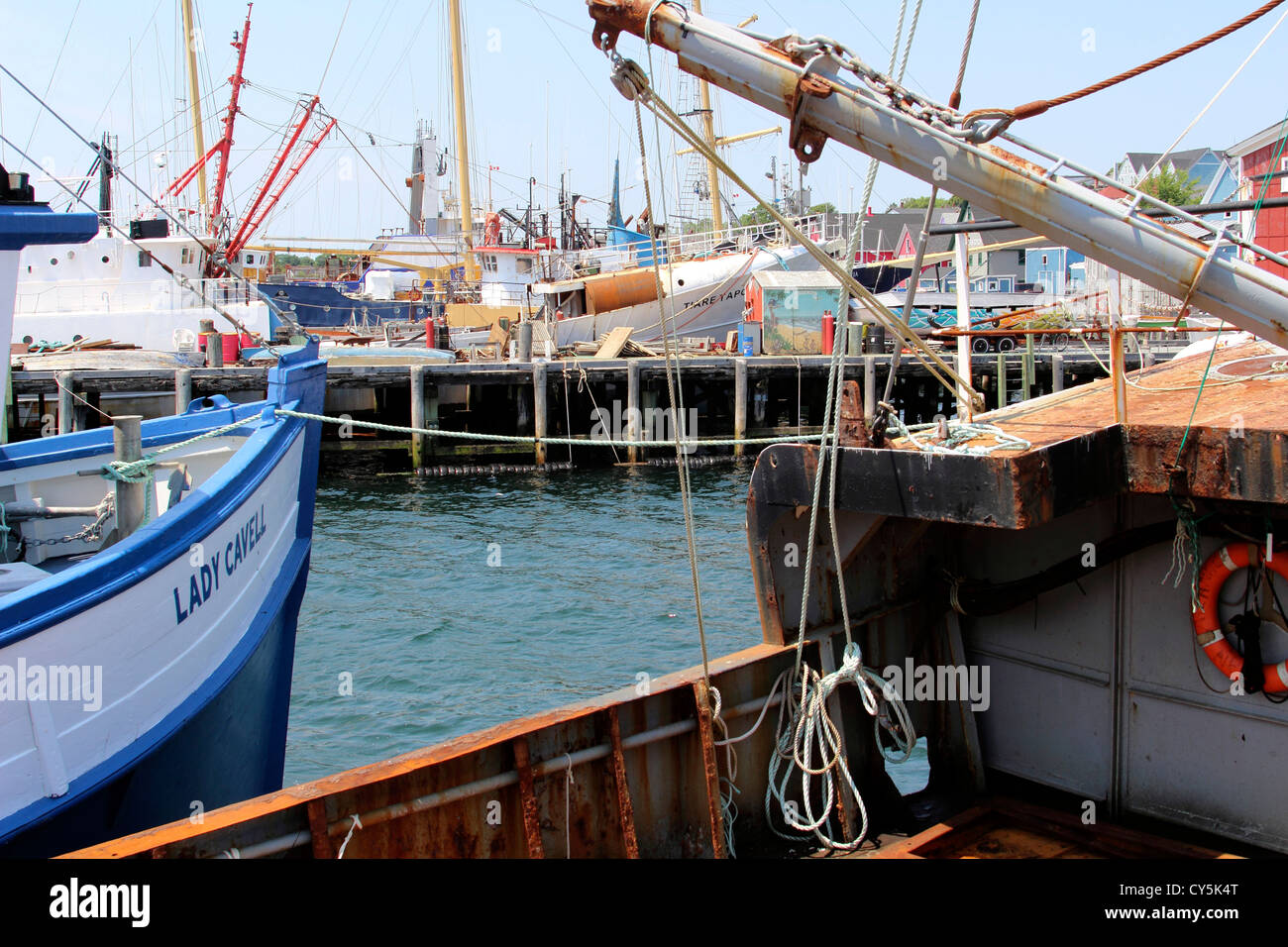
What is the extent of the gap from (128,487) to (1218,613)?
20.2 feet

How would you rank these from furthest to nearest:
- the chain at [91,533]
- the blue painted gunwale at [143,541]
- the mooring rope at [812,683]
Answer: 1. the chain at [91,533]
2. the blue painted gunwale at [143,541]
3. the mooring rope at [812,683]

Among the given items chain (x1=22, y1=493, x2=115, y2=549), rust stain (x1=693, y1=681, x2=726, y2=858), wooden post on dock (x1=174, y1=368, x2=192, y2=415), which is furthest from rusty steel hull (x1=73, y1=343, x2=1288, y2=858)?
wooden post on dock (x1=174, y1=368, x2=192, y2=415)

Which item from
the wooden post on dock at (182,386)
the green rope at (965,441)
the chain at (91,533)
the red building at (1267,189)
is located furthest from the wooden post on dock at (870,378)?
the green rope at (965,441)

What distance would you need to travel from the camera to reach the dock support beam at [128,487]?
6297 millimetres

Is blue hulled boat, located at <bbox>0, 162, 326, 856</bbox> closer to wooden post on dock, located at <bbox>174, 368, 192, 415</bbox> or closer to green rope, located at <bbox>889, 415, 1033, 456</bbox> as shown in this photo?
green rope, located at <bbox>889, 415, 1033, 456</bbox>

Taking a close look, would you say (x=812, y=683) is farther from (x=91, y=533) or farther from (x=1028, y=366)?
(x=1028, y=366)

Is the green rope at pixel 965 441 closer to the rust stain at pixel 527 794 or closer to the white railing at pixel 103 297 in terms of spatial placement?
the rust stain at pixel 527 794

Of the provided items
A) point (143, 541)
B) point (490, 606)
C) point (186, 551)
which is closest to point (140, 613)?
point (143, 541)

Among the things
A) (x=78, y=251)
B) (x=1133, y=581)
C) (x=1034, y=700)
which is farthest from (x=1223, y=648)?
(x=78, y=251)

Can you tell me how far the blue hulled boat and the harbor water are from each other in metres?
2.08

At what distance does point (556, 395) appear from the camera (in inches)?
1040

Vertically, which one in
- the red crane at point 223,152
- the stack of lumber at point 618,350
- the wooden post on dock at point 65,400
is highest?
the red crane at point 223,152

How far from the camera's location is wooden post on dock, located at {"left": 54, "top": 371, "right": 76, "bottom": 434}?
21511mm

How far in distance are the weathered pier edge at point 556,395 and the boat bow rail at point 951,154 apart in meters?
19.7
